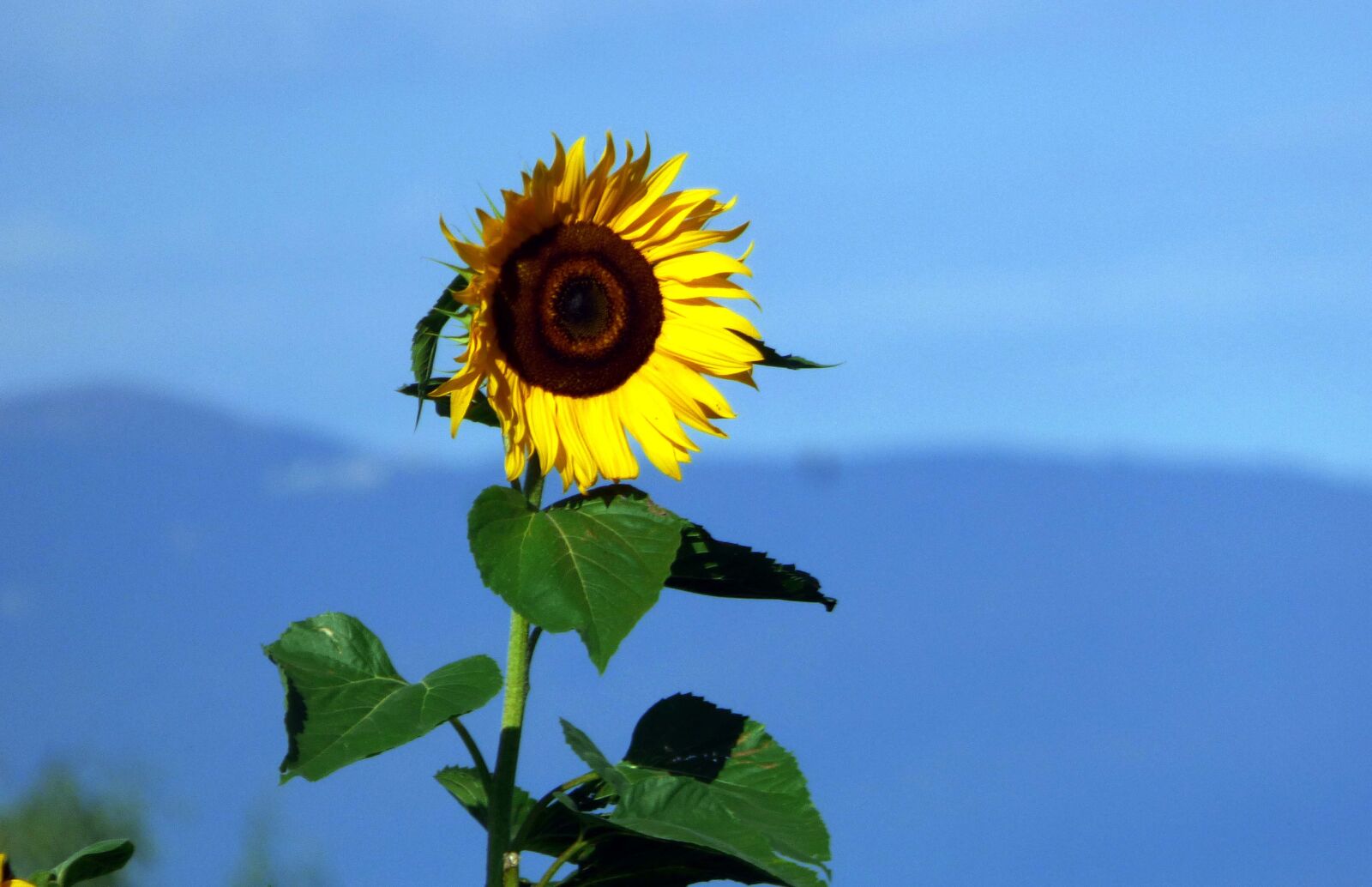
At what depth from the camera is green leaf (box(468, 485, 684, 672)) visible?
2.90 m

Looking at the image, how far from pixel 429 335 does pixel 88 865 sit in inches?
47.3

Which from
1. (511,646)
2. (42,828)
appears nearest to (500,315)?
(511,646)

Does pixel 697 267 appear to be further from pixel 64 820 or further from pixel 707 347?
pixel 64 820

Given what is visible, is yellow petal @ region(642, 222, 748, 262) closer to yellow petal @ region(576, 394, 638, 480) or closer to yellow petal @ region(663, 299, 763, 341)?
yellow petal @ region(663, 299, 763, 341)

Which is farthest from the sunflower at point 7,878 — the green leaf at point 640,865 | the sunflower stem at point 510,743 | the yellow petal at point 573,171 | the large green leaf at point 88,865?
the yellow petal at point 573,171

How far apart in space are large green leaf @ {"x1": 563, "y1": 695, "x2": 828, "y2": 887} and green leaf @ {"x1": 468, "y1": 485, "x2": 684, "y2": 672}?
0.40 m

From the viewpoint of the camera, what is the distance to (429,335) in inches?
122

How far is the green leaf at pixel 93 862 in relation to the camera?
2.90 m

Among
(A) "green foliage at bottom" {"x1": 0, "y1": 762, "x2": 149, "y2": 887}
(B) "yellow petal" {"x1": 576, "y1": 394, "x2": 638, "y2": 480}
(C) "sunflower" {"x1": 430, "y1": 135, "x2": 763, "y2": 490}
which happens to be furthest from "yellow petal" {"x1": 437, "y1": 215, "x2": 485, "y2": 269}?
(A) "green foliage at bottom" {"x1": 0, "y1": 762, "x2": 149, "y2": 887}

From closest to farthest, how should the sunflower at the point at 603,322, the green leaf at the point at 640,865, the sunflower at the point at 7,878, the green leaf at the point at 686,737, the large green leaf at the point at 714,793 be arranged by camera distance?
1. the sunflower at the point at 7,878
2. the large green leaf at the point at 714,793
3. the sunflower at the point at 603,322
4. the green leaf at the point at 640,865
5. the green leaf at the point at 686,737

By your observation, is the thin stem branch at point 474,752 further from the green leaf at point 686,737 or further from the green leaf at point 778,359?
the green leaf at point 778,359

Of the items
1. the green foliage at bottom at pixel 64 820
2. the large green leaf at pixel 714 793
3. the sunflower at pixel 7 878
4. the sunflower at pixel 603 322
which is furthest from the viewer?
the green foliage at bottom at pixel 64 820

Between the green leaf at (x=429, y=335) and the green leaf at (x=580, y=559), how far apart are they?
270 mm

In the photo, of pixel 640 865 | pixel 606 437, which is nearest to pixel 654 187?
pixel 606 437
